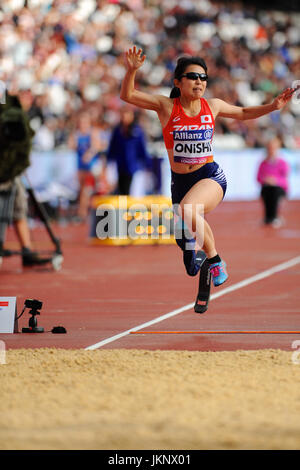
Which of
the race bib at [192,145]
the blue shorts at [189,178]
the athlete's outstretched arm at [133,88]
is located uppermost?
the athlete's outstretched arm at [133,88]

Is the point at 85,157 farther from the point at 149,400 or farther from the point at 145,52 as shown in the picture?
the point at 149,400

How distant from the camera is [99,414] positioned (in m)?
4.83

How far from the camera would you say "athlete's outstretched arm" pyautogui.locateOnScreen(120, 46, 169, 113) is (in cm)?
729

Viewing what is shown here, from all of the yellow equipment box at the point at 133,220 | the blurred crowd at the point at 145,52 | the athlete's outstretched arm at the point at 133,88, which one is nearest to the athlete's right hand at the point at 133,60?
the athlete's outstretched arm at the point at 133,88

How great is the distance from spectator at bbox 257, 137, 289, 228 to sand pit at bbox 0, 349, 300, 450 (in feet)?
45.0

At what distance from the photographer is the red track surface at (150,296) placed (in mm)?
7383

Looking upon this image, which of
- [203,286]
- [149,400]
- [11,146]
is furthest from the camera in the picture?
[11,146]

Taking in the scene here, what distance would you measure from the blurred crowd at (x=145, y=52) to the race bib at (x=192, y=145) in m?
13.7

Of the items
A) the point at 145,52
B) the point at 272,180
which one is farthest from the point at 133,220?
the point at 145,52

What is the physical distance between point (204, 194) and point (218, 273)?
29.2 inches

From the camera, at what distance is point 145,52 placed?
28922 mm

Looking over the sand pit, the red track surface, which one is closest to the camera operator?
the red track surface

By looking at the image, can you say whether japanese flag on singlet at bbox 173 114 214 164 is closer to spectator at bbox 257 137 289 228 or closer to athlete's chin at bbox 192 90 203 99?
athlete's chin at bbox 192 90 203 99

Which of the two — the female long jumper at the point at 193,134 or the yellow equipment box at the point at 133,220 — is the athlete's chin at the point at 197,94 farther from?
the yellow equipment box at the point at 133,220
